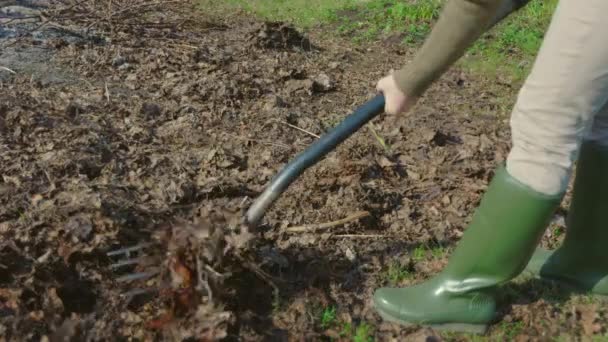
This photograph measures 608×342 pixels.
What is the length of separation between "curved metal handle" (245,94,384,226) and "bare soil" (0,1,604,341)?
0.43 feet

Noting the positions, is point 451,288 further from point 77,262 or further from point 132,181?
point 132,181

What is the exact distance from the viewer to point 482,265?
2.45 meters

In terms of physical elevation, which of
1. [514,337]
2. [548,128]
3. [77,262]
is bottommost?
[514,337]

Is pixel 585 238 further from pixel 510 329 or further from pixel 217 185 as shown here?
pixel 217 185

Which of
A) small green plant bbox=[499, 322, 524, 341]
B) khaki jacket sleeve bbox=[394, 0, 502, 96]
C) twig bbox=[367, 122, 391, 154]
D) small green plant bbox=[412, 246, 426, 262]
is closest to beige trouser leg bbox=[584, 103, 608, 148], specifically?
khaki jacket sleeve bbox=[394, 0, 502, 96]

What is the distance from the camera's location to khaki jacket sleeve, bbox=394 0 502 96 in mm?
2115

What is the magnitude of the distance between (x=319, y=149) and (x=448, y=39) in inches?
24.6

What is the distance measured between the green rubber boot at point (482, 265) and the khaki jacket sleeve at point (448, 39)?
1.37ft

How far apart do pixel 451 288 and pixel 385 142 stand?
166 centimetres

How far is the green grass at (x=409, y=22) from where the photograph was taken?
557 cm

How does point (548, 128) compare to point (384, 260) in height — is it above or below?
above

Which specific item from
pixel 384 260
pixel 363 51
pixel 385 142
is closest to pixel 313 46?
pixel 363 51

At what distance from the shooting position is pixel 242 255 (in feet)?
8.51

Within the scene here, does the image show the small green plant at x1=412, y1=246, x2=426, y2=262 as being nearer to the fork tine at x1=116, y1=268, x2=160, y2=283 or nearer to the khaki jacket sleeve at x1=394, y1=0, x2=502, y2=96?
the khaki jacket sleeve at x1=394, y1=0, x2=502, y2=96
